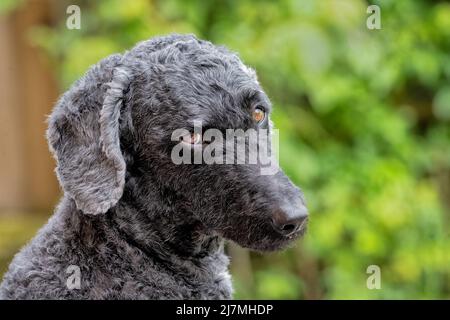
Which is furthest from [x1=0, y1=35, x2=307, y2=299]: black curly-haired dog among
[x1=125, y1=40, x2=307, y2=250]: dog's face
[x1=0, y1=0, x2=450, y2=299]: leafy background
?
[x1=0, y1=0, x2=450, y2=299]: leafy background

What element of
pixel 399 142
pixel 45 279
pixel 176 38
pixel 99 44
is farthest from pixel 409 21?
pixel 45 279

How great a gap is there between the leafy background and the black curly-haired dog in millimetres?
2376

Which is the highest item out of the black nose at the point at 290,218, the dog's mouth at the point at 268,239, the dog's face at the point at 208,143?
the dog's face at the point at 208,143

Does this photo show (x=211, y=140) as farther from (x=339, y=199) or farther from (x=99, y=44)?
(x=339, y=199)

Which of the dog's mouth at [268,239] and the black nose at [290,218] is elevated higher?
the black nose at [290,218]

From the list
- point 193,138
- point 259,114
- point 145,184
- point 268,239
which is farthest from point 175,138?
point 268,239

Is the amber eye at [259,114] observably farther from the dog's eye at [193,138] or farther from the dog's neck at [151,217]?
the dog's neck at [151,217]

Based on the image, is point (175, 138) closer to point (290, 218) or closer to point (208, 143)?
point (208, 143)

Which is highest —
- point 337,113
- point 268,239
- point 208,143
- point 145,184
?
point 337,113

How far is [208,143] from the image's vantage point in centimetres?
246

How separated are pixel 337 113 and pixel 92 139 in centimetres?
360

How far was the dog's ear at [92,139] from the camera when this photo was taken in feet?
7.91

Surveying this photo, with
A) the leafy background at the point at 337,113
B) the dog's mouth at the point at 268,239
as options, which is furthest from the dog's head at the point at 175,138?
the leafy background at the point at 337,113

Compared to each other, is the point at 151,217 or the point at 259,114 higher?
the point at 259,114
